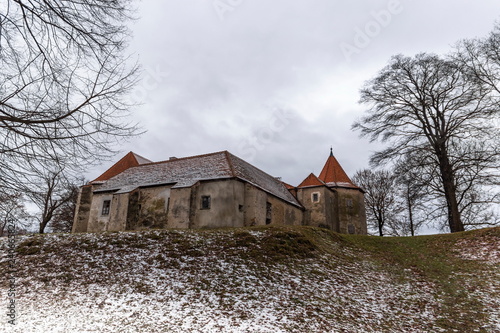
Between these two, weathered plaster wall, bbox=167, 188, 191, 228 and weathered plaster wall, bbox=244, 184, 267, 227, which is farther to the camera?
weathered plaster wall, bbox=244, 184, 267, 227

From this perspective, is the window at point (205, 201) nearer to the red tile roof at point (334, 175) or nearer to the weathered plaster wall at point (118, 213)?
the weathered plaster wall at point (118, 213)

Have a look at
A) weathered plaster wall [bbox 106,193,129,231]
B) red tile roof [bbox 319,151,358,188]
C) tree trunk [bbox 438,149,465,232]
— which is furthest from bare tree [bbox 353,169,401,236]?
weathered plaster wall [bbox 106,193,129,231]

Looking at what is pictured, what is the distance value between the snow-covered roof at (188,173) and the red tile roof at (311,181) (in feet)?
8.51

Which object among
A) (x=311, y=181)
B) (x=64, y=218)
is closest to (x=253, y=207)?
(x=311, y=181)

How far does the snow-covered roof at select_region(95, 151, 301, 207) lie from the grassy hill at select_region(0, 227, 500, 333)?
6933 mm

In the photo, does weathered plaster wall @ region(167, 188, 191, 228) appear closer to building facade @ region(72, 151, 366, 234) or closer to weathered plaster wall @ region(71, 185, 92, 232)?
building facade @ region(72, 151, 366, 234)

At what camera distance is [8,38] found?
584cm

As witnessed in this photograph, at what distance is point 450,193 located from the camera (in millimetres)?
19641

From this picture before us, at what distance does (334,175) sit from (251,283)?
22262 millimetres

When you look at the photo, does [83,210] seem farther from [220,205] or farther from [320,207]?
[320,207]

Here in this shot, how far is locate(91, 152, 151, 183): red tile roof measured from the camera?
96.3 feet

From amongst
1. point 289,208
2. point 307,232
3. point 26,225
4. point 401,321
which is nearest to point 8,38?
point 26,225

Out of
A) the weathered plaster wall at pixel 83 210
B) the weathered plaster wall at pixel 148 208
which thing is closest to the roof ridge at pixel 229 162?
the weathered plaster wall at pixel 148 208

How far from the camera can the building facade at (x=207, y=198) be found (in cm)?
2167
